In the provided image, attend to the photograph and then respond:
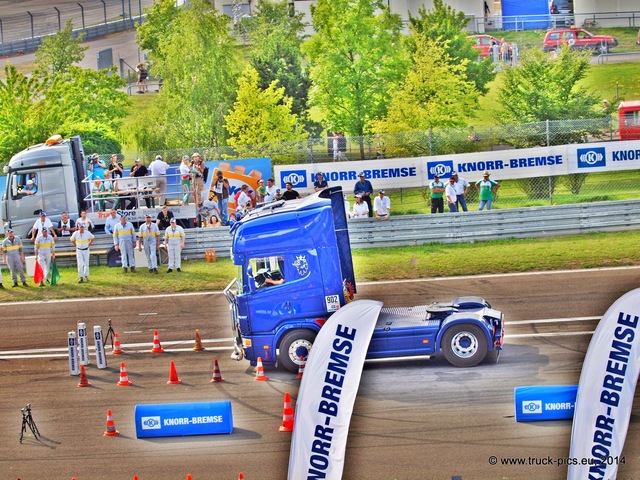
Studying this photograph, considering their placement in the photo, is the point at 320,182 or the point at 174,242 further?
the point at 320,182

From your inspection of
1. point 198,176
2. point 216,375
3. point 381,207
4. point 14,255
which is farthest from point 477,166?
point 216,375

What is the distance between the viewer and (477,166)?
31.2 metres

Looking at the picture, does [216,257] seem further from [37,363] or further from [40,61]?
[40,61]

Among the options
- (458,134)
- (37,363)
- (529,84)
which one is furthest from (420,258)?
(529,84)

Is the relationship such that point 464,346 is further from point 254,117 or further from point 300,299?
point 254,117

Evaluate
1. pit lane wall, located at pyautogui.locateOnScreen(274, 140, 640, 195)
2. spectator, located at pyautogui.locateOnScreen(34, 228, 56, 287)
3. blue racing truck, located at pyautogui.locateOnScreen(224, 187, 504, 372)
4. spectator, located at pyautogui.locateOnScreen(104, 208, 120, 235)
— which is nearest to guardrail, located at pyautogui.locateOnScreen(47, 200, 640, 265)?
pit lane wall, located at pyautogui.locateOnScreen(274, 140, 640, 195)

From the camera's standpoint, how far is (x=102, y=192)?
2967 centimetres

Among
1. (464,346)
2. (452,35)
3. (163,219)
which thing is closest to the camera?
(464,346)

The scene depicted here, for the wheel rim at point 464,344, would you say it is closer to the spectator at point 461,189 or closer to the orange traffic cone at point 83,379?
the orange traffic cone at point 83,379

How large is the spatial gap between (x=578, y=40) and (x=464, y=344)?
39320 mm

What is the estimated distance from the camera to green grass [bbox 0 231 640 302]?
2595 centimetres

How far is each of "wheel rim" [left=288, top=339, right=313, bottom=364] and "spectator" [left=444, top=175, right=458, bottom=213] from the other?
1176cm

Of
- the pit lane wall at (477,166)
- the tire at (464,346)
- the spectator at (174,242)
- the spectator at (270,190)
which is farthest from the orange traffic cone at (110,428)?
the pit lane wall at (477,166)

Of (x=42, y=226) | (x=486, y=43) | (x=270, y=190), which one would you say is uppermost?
(x=486, y=43)
